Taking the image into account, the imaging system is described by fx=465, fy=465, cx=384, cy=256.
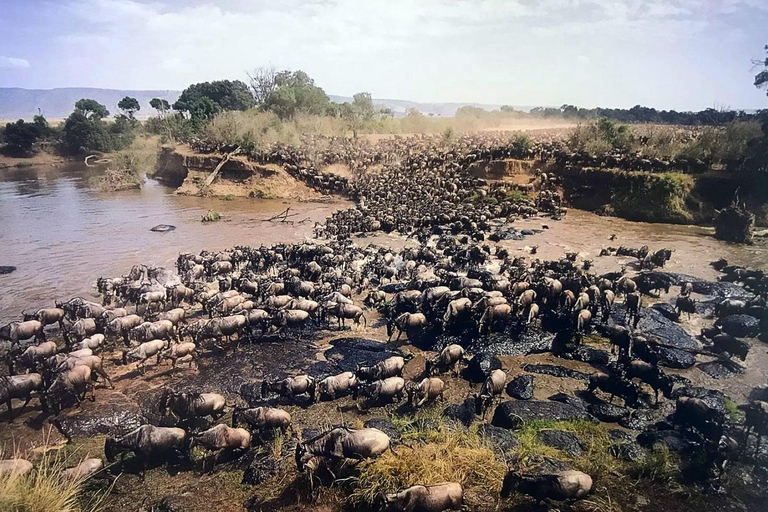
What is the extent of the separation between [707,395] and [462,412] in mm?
5486

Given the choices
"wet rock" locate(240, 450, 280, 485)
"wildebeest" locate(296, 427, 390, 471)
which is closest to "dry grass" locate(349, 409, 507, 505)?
"wildebeest" locate(296, 427, 390, 471)

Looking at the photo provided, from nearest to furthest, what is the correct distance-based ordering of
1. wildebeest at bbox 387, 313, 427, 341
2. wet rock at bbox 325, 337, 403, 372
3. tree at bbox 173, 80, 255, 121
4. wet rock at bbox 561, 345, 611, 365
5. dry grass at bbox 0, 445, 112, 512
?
dry grass at bbox 0, 445, 112, 512
wet rock at bbox 325, 337, 403, 372
wet rock at bbox 561, 345, 611, 365
wildebeest at bbox 387, 313, 427, 341
tree at bbox 173, 80, 255, 121

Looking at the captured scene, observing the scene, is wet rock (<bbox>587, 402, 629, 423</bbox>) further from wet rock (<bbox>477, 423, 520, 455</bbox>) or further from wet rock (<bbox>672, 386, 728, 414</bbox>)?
wet rock (<bbox>477, 423, 520, 455</bbox>)

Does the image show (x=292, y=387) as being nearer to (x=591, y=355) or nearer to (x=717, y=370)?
(x=591, y=355)

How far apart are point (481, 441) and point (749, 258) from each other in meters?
18.5

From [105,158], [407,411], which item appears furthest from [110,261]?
[105,158]

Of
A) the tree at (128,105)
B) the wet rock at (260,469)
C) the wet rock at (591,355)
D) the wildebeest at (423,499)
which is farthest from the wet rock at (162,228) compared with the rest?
the tree at (128,105)

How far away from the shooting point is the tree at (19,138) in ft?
204

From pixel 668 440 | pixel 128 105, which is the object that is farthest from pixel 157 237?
pixel 128 105

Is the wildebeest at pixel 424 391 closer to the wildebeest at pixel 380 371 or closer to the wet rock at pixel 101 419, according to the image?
the wildebeest at pixel 380 371

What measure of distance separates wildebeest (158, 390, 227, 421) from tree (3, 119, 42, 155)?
71210mm

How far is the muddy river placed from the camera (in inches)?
713

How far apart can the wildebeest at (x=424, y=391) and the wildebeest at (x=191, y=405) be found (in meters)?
3.90

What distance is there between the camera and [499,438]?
868 centimetres
